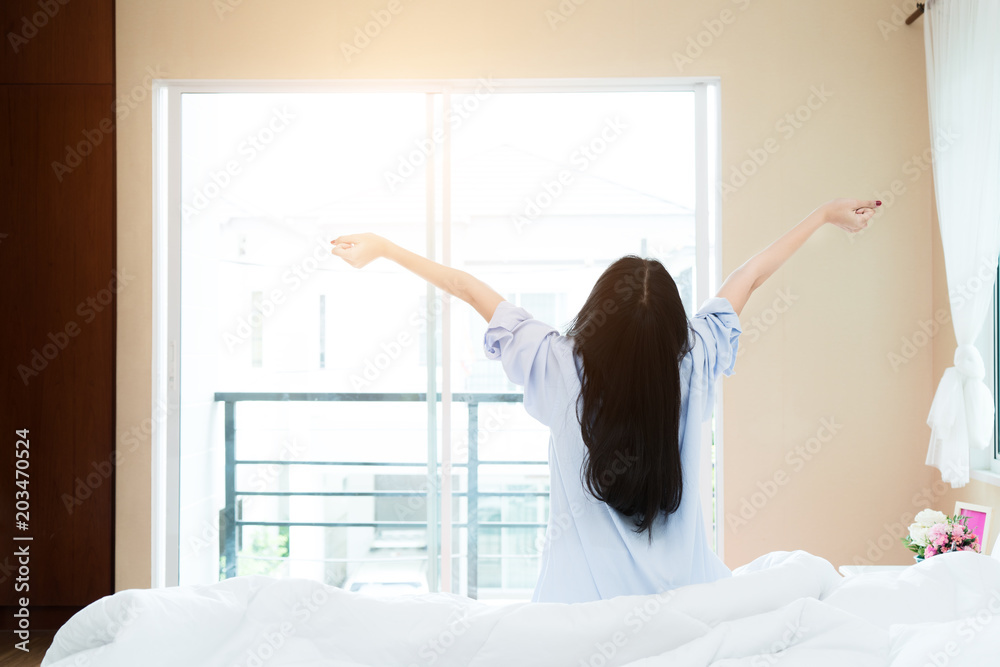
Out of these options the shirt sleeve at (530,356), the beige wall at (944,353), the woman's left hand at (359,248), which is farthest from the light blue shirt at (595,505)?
the beige wall at (944,353)

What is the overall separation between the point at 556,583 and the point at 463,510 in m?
1.38

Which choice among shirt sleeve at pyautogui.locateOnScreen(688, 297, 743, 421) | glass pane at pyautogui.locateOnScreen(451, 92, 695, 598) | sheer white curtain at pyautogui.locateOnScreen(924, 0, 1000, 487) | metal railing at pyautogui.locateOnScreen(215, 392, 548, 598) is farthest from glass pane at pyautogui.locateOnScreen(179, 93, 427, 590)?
sheer white curtain at pyautogui.locateOnScreen(924, 0, 1000, 487)

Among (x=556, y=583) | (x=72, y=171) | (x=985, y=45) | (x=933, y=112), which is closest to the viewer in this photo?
(x=556, y=583)

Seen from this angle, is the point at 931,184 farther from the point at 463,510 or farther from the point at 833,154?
the point at 463,510

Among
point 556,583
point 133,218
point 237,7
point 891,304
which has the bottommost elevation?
point 556,583

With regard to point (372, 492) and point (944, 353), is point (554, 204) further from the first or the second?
point (944, 353)

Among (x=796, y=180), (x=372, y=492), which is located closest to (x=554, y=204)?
(x=796, y=180)

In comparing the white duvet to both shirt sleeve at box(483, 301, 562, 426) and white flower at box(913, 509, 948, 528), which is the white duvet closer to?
shirt sleeve at box(483, 301, 562, 426)

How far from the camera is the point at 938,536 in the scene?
6.21 ft

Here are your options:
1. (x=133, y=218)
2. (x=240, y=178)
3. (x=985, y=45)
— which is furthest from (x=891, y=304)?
(x=133, y=218)

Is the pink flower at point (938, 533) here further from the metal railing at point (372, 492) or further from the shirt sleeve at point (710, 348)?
the metal railing at point (372, 492)

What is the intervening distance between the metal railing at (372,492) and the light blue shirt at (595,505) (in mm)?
1311

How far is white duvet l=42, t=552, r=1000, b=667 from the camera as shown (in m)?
0.92

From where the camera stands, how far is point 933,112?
2355 mm
